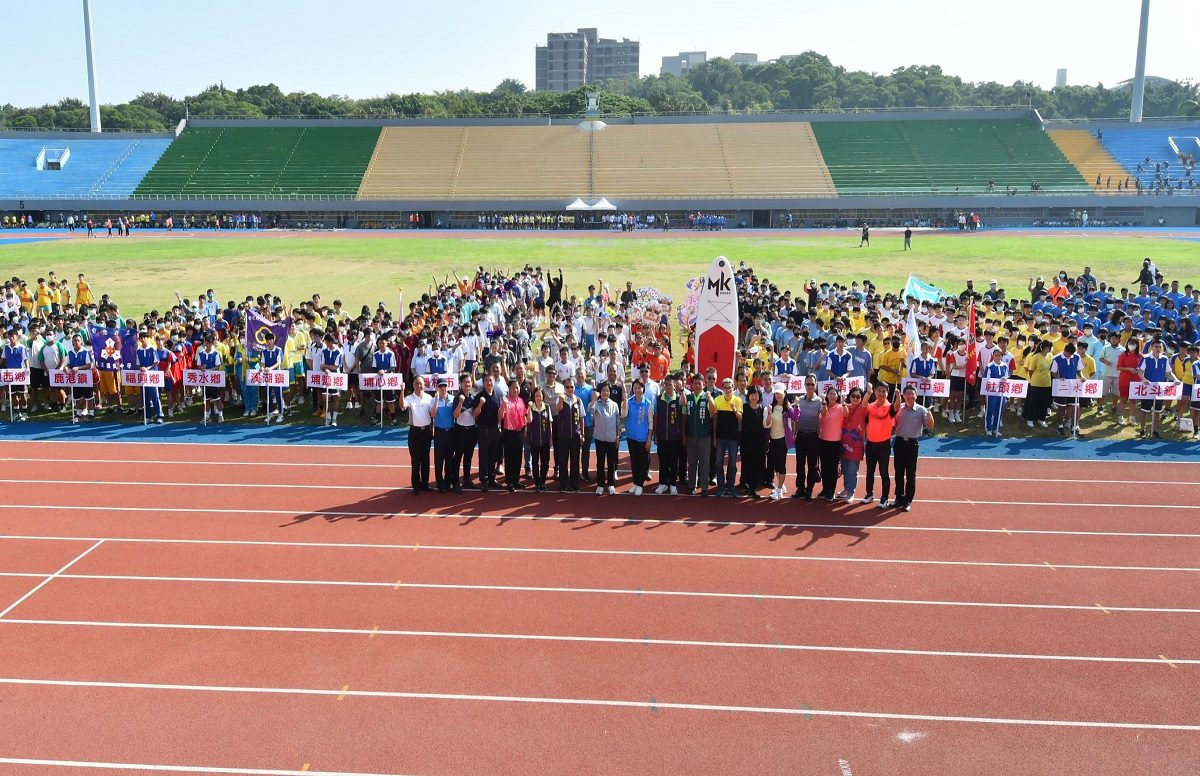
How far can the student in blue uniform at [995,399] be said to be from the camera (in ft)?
51.7

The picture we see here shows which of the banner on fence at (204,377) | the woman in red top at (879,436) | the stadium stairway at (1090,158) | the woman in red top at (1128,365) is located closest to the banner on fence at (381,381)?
the banner on fence at (204,377)

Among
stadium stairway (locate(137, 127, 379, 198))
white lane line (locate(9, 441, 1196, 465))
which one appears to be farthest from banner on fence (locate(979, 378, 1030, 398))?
stadium stairway (locate(137, 127, 379, 198))

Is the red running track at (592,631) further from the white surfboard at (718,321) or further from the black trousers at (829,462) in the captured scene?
the white surfboard at (718,321)

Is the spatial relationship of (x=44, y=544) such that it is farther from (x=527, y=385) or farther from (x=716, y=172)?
(x=716, y=172)

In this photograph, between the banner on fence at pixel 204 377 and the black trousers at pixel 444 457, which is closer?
the black trousers at pixel 444 457

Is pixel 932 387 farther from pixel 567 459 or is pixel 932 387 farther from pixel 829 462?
pixel 567 459

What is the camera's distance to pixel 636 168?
249ft

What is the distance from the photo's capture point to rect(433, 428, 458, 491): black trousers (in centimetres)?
1259

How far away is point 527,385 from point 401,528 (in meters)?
2.99

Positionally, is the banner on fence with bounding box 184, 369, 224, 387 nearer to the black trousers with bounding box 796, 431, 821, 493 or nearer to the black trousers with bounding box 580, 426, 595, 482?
the black trousers with bounding box 580, 426, 595, 482

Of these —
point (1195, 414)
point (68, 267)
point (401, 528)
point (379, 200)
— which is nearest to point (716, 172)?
point (379, 200)

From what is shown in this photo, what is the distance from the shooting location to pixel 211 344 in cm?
1666

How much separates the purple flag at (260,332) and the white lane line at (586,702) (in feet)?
31.8

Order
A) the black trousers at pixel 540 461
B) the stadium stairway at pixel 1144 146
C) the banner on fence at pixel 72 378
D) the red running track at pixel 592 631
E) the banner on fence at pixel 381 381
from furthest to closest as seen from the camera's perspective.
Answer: the stadium stairway at pixel 1144 146, the banner on fence at pixel 72 378, the banner on fence at pixel 381 381, the black trousers at pixel 540 461, the red running track at pixel 592 631
